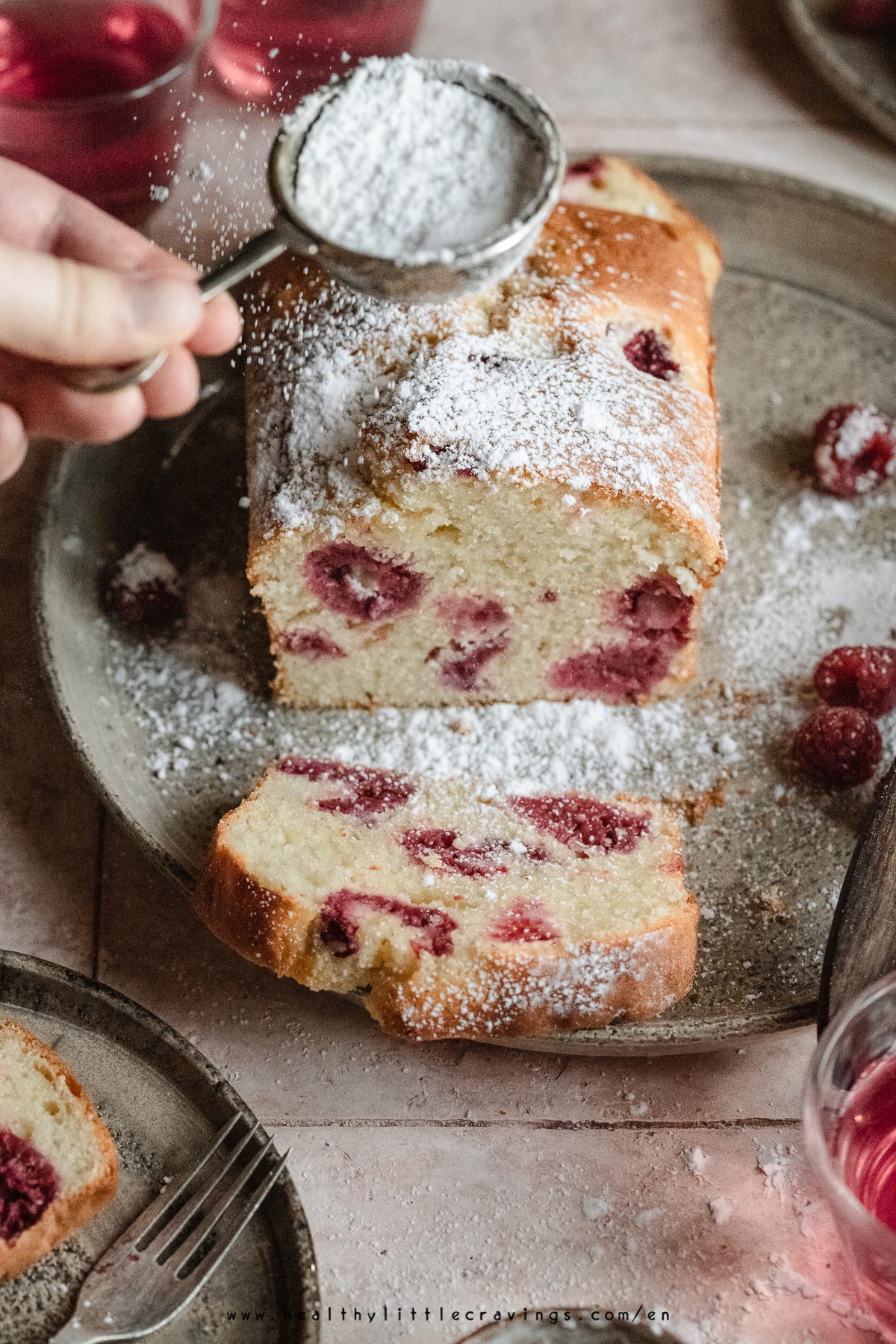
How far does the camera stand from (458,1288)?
222 centimetres

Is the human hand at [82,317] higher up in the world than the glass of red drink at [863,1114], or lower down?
higher up

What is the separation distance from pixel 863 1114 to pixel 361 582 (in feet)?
4.33

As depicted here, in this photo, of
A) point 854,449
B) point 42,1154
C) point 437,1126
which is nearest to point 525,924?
point 437,1126

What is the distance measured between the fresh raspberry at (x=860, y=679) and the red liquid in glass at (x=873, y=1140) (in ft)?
2.69

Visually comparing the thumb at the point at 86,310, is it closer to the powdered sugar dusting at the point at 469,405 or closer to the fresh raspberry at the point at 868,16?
the powdered sugar dusting at the point at 469,405

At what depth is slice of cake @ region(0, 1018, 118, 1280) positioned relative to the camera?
6.95 ft

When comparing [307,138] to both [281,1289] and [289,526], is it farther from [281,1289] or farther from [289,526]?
[281,1289]

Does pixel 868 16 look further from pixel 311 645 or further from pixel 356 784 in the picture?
pixel 356 784

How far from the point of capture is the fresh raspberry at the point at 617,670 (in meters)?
2.88

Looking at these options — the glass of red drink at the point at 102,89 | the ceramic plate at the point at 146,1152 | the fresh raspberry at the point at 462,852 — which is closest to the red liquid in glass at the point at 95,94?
the glass of red drink at the point at 102,89

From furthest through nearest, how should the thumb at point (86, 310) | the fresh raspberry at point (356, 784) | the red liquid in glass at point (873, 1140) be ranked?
1. the fresh raspberry at point (356, 784)
2. the red liquid in glass at point (873, 1140)
3. the thumb at point (86, 310)

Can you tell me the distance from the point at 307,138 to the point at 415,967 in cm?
135

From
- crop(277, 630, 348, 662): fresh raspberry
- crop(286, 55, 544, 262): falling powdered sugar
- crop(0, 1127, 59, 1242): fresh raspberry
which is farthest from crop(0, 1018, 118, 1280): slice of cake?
crop(286, 55, 544, 262): falling powdered sugar

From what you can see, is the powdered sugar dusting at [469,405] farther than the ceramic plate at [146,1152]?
Yes
